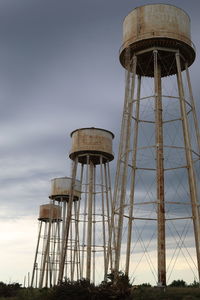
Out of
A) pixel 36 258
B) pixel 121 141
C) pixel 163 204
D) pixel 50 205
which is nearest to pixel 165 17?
pixel 121 141

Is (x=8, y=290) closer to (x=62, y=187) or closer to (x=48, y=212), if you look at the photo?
(x=62, y=187)

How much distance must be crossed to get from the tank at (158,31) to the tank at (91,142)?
8.18 metres

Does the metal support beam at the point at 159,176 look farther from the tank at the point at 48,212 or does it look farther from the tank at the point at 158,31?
the tank at the point at 48,212

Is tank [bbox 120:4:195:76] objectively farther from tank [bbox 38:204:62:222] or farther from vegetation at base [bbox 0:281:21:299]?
tank [bbox 38:204:62:222]

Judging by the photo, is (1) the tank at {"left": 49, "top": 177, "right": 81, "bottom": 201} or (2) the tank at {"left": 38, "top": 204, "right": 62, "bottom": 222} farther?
(2) the tank at {"left": 38, "top": 204, "right": 62, "bottom": 222}

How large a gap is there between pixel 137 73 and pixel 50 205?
69.8ft

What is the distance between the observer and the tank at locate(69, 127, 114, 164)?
1221 inches

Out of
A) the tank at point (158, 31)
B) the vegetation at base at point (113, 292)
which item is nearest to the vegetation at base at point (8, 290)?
the vegetation at base at point (113, 292)

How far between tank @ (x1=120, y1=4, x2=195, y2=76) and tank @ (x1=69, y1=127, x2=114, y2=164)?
8.18m

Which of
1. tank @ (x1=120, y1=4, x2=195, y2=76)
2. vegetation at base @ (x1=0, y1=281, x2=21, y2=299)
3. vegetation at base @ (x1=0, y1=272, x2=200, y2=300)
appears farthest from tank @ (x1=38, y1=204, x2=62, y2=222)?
tank @ (x1=120, y1=4, x2=195, y2=76)

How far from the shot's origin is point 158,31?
75.2 ft

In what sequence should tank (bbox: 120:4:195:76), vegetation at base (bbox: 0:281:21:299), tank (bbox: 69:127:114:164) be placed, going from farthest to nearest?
1. vegetation at base (bbox: 0:281:21:299)
2. tank (bbox: 69:127:114:164)
3. tank (bbox: 120:4:195:76)

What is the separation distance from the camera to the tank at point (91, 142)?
→ 3102 centimetres

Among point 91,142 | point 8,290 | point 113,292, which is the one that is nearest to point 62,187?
point 91,142
